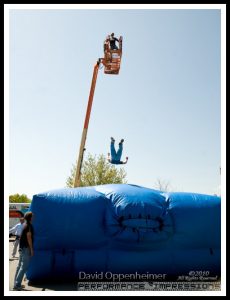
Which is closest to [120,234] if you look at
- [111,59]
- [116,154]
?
[116,154]

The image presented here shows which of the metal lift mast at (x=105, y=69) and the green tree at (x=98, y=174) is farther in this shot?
the green tree at (x=98, y=174)

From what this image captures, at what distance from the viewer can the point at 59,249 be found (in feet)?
21.7

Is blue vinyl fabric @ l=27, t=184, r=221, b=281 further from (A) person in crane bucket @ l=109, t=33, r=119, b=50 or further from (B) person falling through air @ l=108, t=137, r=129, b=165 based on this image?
(A) person in crane bucket @ l=109, t=33, r=119, b=50

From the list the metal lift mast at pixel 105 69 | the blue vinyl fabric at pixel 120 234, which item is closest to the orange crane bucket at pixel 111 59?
the metal lift mast at pixel 105 69

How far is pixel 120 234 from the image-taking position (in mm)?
6805

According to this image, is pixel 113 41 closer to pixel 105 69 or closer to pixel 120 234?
pixel 105 69

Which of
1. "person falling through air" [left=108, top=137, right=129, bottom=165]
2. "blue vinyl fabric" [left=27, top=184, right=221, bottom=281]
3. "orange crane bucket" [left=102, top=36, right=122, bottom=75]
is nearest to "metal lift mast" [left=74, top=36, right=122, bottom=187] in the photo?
"orange crane bucket" [left=102, top=36, right=122, bottom=75]

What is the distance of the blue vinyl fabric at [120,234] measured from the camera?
6.56 metres

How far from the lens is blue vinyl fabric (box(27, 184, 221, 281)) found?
6555mm

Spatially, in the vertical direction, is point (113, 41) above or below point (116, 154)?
above

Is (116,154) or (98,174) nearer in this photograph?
(116,154)

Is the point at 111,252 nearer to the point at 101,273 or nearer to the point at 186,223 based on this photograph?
the point at 101,273

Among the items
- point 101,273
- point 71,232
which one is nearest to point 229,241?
point 101,273

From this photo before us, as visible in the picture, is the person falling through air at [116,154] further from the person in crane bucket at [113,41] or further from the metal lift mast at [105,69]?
the person in crane bucket at [113,41]
